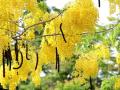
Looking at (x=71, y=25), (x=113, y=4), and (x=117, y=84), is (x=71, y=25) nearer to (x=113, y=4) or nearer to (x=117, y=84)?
(x=113, y=4)

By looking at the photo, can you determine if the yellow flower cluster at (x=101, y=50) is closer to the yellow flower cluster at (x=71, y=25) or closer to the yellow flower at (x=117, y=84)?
the yellow flower at (x=117, y=84)

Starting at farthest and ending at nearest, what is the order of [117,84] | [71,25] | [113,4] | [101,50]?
[101,50]
[117,84]
[113,4]
[71,25]

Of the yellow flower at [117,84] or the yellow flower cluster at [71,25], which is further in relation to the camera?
the yellow flower at [117,84]

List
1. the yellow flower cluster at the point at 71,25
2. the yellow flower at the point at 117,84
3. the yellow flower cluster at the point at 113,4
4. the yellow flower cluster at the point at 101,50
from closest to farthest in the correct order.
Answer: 1. the yellow flower cluster at the point at 71,25
2. the yellow flower cluster at the point at 113,4
3. the yellow flower at the point at 117,84
4. the yellow flower cluster at the point at 101,50

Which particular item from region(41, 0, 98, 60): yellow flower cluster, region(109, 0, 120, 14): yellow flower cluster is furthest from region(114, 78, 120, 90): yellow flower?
region(41, 0, 98, 60): yellow flower cluster

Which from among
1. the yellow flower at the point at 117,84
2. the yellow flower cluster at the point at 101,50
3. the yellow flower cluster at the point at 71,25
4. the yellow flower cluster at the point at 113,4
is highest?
the yellow flower cluster at the point at 113,4

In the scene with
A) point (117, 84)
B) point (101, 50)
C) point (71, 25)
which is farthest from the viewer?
point (101, 50)

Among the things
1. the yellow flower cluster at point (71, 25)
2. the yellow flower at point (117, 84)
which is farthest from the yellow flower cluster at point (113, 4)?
the yellow flower at point (117, 84)

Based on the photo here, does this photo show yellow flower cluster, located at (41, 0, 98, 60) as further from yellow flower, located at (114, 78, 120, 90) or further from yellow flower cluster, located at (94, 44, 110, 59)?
yellow flower cluster, located at (94, 44, 110, 59)

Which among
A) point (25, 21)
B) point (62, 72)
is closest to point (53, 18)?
point (25, 21)

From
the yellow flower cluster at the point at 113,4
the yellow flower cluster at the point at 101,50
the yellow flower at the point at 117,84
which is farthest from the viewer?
the yellow flower cluster at the point at 101,50

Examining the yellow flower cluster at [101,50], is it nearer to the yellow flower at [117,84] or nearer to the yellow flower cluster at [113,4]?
the yellow flower at [117,84]

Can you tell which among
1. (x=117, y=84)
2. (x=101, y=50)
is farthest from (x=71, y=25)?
(x=101, y=50)

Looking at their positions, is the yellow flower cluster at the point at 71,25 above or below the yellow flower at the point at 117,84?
above
